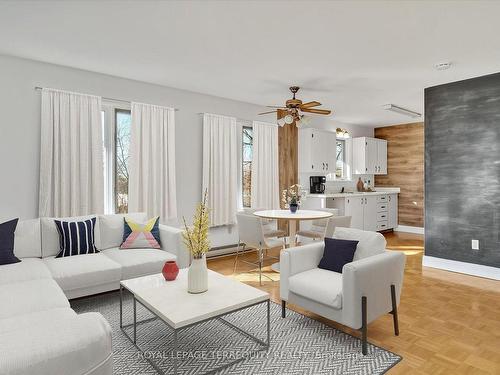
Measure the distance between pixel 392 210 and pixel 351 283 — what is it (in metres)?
6.09

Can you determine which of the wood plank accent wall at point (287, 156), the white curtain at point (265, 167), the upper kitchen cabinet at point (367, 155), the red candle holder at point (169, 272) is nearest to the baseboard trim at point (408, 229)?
the upper kitchen cabinet at point (367, 155)

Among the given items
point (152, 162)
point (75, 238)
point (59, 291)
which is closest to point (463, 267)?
point (152, 162)

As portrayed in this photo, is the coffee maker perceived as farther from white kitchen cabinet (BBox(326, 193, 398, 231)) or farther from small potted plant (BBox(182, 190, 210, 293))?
small potted plant (BBox(182, 190, 210, 293))

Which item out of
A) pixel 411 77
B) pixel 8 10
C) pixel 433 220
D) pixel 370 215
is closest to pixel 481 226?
pixel 433 220

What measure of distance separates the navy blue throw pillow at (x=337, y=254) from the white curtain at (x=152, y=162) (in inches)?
98.1

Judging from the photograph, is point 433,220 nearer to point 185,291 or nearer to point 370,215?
point 370,215

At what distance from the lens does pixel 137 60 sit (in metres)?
3.65

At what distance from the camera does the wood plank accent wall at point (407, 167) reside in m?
7.57

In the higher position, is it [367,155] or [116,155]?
[367,155]

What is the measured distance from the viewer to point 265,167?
19.1 ft

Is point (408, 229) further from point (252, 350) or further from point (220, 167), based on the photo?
point (252, 350)

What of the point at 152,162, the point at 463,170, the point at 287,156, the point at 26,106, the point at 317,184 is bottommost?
the point at 317,184

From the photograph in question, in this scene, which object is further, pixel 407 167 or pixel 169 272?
pixel 407 167

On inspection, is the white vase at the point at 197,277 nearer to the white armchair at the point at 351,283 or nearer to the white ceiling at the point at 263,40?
the white armchair at the point at 351,283
